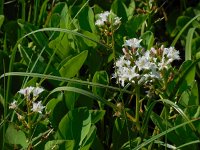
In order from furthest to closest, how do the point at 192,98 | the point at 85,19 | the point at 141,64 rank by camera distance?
the point at 85,19
the point at 192,98
the point at 141,64

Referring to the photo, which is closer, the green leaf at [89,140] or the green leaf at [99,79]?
the green leaf at [89,140]

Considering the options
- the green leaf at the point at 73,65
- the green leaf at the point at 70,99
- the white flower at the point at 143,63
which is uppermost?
the white flower at the point at 143,63

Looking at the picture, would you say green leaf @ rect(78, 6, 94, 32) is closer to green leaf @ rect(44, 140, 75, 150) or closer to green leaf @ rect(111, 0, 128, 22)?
green leaf @ rect(111, 0, 128, 22)

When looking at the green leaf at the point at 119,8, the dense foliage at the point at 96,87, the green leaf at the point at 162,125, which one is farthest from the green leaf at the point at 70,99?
the green leaf at the point at 119,8

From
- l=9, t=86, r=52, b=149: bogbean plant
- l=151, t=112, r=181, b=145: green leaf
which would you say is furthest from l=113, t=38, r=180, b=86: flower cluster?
l=9, t=86, r=52, b=149: bogbean plant

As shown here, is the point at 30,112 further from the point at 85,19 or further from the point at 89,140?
the point at 85,19

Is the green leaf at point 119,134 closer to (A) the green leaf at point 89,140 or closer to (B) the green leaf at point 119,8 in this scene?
(A) the green leaf at point 89,140

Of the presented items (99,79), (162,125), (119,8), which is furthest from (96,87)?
(119,8)

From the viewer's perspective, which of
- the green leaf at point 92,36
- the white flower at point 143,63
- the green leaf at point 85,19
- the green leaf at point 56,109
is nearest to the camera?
the white flower at point 143,63
